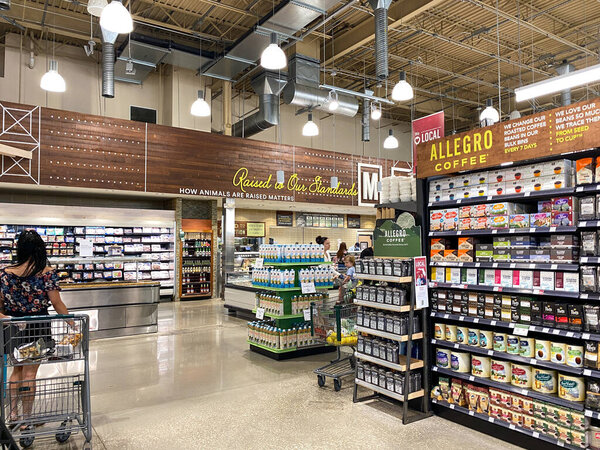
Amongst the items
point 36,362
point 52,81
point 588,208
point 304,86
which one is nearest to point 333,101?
point 304,86

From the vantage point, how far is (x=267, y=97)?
11000 millimetres

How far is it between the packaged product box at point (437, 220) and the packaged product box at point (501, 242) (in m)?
0.54

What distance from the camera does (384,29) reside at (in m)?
6.36

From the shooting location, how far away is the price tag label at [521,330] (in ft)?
11.3

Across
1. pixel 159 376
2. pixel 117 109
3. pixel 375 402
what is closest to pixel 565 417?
pixel 375 402

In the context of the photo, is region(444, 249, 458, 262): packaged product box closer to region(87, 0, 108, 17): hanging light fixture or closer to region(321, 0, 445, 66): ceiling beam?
region(87, 0, 108, 17): hanging light fixture

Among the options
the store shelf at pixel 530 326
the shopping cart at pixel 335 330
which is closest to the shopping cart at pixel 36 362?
the shopping cart at pixel 335 330

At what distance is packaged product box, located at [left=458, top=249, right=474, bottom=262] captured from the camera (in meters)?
3.96

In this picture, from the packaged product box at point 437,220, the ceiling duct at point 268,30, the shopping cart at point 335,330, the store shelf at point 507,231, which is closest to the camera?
the store shelf at point 507,231

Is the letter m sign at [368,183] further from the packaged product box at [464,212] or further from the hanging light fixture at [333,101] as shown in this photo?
the packaged product box at [464,212]

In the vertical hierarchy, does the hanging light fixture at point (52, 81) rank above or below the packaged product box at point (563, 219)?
above

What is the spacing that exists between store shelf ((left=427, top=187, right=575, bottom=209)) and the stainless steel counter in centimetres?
570

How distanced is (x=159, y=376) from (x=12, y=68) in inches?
386

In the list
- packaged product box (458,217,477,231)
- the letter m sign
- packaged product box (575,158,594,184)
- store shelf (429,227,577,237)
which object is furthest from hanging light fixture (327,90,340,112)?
packaged product box (575,158,594,184)
